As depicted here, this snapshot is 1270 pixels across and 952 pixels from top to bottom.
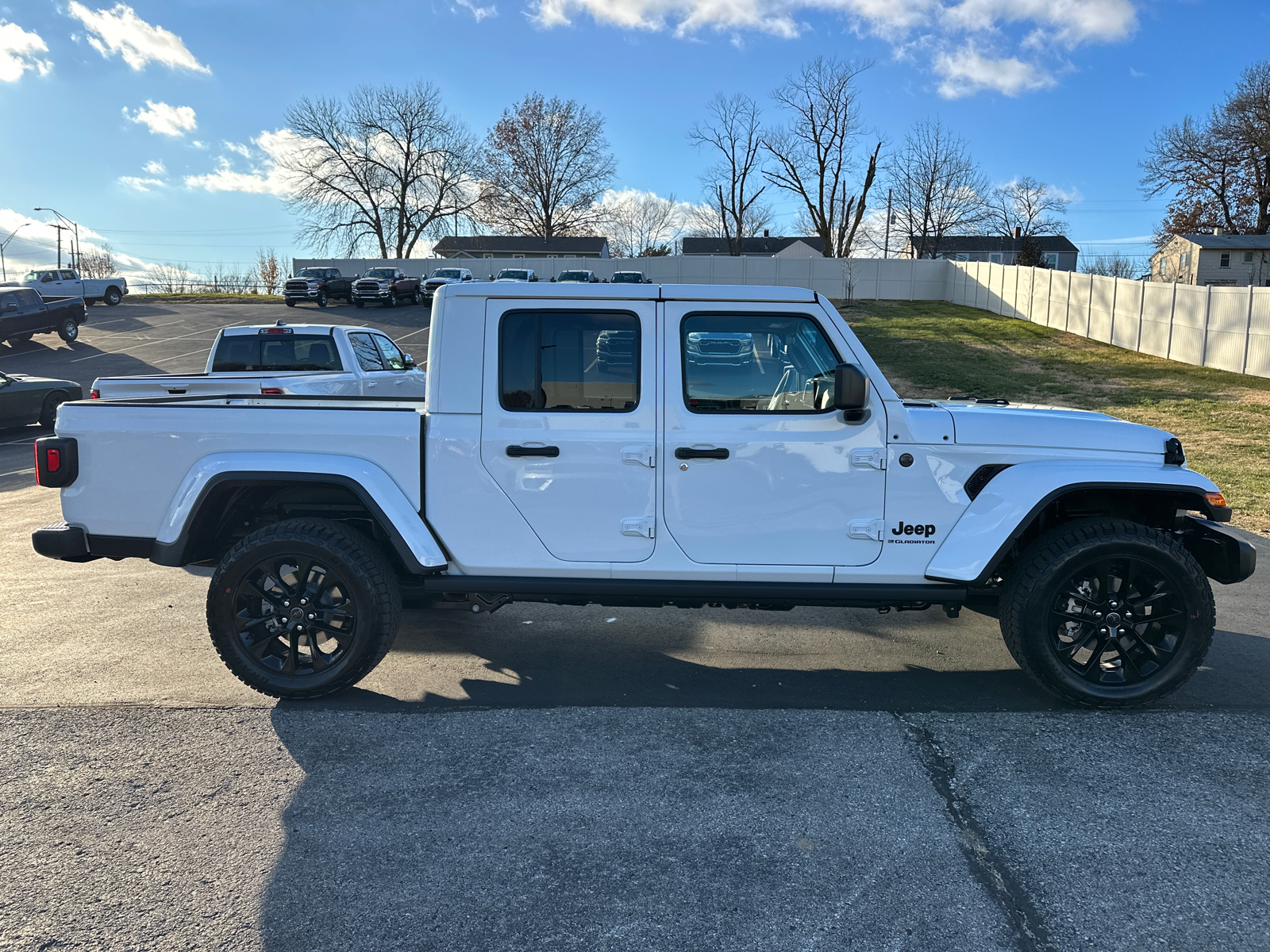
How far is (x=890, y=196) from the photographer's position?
6900 cm

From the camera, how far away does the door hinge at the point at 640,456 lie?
13.9 ft

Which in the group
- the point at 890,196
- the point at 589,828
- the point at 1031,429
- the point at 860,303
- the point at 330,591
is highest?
the point at 890,196

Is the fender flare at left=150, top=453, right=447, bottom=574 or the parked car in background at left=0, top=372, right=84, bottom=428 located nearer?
the fender flare at left=150, top=453, right=447, bottom=574

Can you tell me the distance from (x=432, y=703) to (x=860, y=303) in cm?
4162

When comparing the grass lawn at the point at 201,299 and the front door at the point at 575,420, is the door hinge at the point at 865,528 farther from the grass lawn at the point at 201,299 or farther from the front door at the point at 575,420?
the grass lawn at the point at 201,299

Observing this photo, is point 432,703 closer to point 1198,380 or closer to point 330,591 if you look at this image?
point 330,591

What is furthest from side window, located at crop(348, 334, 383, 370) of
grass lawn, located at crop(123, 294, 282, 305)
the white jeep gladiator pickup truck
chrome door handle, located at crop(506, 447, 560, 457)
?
grass lawn, located at crop(123, 294, 282, 305)

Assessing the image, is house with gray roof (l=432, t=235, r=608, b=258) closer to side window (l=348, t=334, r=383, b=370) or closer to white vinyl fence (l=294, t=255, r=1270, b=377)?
white vinyl fence (l=294, t=255, r=1270, b=377)

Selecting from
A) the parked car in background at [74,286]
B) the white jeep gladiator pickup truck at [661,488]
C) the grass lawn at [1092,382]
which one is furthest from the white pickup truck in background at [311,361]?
the parked car in background at [74,286]

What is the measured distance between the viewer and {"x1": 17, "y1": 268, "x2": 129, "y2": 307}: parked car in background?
122 ft

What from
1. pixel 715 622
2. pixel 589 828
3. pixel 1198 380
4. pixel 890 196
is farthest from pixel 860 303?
pixel 589 828

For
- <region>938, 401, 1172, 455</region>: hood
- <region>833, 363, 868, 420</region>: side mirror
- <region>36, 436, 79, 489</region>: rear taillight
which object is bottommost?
<region>36, 436, 79, 489</region>: rear taillight

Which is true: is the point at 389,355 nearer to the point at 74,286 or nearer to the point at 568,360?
the point at 568,360

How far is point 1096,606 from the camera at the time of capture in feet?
14.1
